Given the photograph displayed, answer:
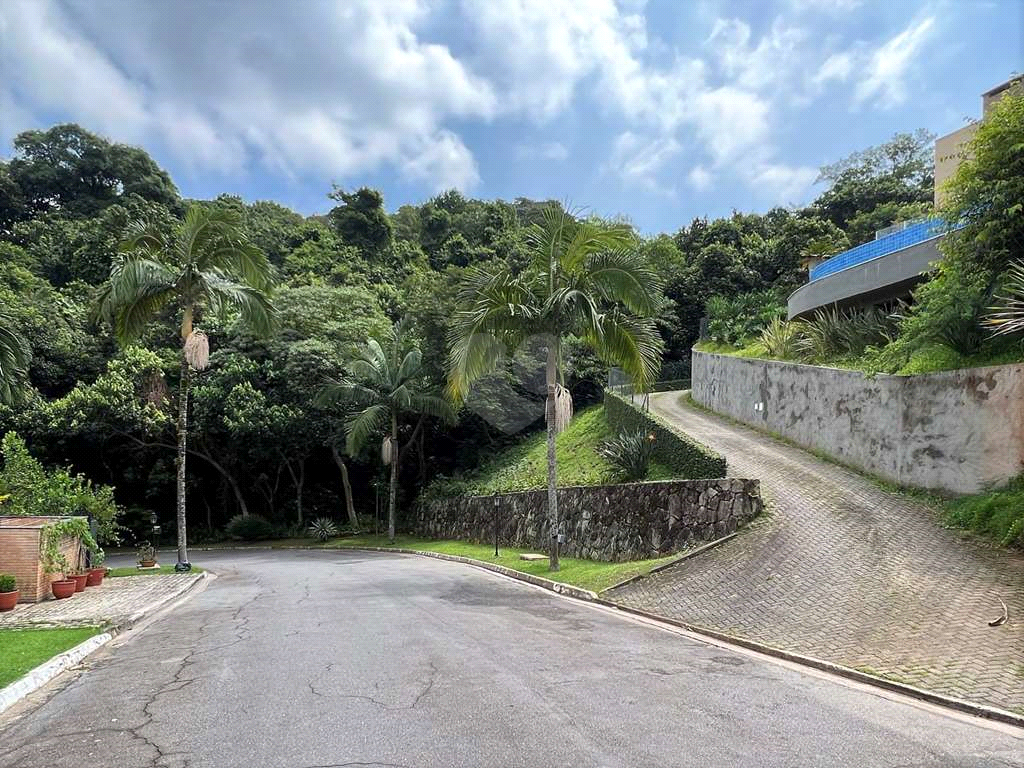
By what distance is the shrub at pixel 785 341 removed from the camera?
772 inches

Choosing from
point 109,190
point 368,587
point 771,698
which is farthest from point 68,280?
point 771,698

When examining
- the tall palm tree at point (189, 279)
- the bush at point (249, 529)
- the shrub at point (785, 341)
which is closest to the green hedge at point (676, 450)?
the shrub at point (785, 341)

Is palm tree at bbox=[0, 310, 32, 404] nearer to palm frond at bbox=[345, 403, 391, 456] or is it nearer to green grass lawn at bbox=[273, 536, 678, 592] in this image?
green grass lawn at bbox=[273, 536, 678, 592]

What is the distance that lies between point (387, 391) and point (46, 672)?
2187 cm

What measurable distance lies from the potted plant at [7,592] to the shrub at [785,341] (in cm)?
1975

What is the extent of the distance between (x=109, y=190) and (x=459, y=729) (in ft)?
188

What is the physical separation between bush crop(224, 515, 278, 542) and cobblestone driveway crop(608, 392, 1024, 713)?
27.2 metres

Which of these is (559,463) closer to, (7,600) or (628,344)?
(628,344)

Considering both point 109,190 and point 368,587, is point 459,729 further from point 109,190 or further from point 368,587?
point 109,190

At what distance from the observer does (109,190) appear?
165 ft

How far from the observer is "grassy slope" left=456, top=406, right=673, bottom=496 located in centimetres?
2162

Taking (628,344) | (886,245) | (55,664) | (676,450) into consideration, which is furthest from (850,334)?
(55,664)

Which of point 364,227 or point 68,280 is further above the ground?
point 364,227

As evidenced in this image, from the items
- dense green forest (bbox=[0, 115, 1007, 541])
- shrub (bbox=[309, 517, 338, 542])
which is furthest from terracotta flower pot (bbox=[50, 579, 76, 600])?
shrub (bbox=[309, 517, 338, 542])
